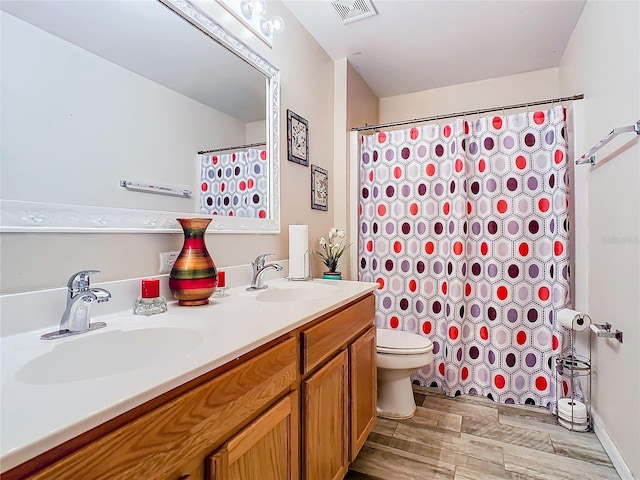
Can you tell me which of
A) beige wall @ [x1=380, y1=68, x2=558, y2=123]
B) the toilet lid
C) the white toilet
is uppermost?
beige wall @ [x1=380, y1=68, x2=558, y2=123]

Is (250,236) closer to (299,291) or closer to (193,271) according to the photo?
(299,291)

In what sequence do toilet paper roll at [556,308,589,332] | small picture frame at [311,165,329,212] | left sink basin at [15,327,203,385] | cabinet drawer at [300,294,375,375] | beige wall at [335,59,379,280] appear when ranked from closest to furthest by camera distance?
left sink basin at [15,327,203,385] → cabinet drawer at [300,294,375,375] → toilet paper roll at [556,308,589,332] → small picture frame at [311,165,329,212] → beige wall at [335,59,379,280]

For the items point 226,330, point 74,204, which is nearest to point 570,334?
point 226,330

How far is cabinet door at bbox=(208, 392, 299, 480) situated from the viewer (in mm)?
736

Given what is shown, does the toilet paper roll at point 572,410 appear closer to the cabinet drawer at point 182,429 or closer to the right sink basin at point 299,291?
the right sink basin at point 299,291

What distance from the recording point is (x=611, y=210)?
5.33 feet

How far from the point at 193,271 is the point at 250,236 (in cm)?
52

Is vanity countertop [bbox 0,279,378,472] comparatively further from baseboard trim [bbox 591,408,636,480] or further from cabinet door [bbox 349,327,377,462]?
baseboard trim [bbox 591,408,636,480]

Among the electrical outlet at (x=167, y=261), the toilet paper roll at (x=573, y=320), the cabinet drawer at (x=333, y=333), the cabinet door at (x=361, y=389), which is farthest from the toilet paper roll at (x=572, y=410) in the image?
the electrical outlet at (x=167, y=261)

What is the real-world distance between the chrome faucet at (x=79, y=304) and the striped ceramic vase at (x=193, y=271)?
0.27m

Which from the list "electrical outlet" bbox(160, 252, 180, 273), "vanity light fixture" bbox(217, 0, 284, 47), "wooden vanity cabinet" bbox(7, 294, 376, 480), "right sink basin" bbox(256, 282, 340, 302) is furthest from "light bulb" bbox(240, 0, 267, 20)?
"wooden vanity cabinet" bbox(7, 294, 376, 480)

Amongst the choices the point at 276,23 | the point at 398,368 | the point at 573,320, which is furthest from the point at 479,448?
the point at 276,23

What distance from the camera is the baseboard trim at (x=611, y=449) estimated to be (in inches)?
56.0

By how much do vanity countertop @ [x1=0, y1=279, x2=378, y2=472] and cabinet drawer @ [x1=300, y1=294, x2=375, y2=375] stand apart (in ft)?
0.19
